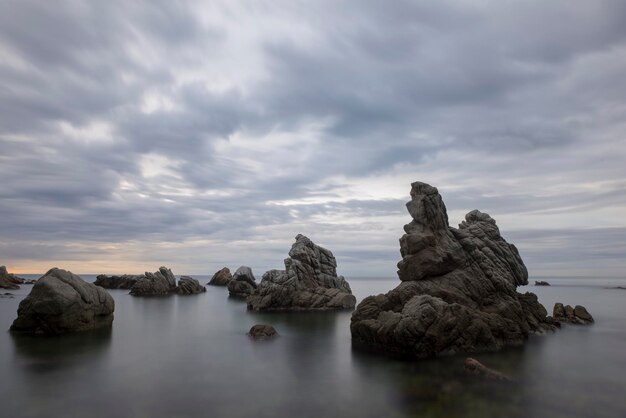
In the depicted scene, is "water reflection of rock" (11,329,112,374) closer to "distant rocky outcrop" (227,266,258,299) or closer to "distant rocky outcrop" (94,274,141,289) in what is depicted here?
"distant rocky outcrop" (227,266,258,299)

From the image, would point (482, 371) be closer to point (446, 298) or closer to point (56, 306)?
point (446, 298)

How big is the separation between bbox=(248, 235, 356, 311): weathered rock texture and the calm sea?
28881 millimetres

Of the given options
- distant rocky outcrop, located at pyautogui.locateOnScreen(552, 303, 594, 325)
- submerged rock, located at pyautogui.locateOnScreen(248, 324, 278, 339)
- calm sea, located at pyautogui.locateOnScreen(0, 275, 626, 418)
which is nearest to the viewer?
calm sea, located at pyautogui.locateOnScreen(0, 275, 626, 418)

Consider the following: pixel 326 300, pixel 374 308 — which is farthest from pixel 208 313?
pixel 374 308

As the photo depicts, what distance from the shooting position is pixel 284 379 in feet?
89.9

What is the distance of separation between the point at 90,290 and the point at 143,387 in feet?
79.2

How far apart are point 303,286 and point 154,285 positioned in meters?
53.3

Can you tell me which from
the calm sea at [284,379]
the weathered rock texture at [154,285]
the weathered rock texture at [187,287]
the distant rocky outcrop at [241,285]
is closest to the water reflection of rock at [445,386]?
the calm sea at [284,379]

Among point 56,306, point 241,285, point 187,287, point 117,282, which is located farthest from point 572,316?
point 117,282

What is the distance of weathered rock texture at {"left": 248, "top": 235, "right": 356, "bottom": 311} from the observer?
7294 cm

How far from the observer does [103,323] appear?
48.1 meters

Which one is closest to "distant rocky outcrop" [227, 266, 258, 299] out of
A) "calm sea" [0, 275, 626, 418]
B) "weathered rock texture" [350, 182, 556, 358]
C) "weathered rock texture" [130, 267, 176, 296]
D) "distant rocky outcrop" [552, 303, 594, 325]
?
"weathered rock texture" [130, 267, 176, 296]

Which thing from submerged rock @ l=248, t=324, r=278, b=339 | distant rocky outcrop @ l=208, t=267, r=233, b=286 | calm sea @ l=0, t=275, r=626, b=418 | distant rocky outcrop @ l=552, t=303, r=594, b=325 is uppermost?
distant rocky outcrop @ l=208, t=267, r=233, b=286

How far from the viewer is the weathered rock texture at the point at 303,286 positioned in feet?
239
